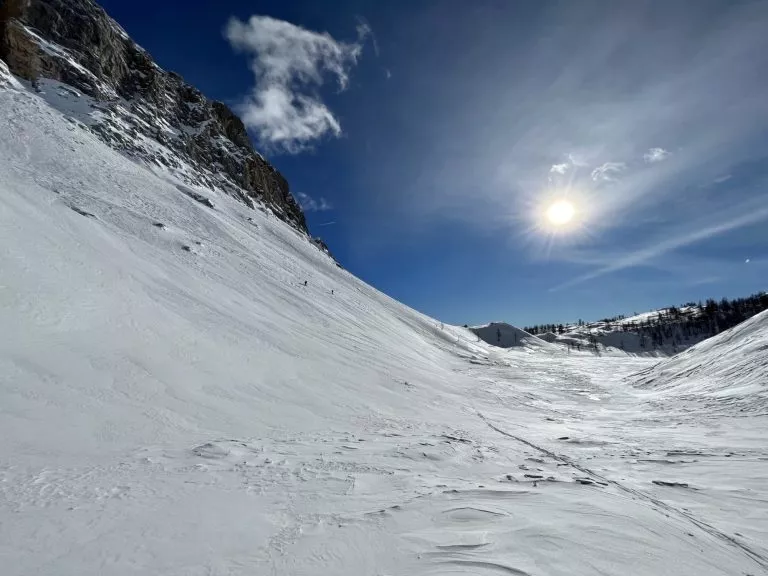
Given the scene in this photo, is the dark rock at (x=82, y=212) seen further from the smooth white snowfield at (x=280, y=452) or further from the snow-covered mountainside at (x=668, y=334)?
the snow-covered mountainside at (x=668, y=334)

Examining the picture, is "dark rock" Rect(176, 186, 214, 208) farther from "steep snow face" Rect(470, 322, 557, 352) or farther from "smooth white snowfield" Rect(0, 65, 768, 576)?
"steep snow face" Rect(470, 322, 557, 352)

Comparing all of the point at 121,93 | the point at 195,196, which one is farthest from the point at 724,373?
the point at 121,93

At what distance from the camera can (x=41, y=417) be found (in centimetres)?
665

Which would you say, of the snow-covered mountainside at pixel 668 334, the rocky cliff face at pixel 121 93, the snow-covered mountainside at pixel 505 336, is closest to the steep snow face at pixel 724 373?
the rocky cliff face at pixel 121 93

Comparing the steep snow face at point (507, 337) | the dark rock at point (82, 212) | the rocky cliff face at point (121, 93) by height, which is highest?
the rocky cliff face at point (121, 93)

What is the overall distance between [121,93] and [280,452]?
7189 cm

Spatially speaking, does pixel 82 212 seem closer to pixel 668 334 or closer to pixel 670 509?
pixel 670 509

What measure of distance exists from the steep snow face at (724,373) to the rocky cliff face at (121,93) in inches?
1980

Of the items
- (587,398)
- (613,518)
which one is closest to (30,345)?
(613,518)

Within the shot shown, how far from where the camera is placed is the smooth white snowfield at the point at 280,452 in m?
4.18

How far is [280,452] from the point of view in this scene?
741 centimetres

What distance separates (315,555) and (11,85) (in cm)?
5449

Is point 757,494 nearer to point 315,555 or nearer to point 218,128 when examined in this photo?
point 315,555

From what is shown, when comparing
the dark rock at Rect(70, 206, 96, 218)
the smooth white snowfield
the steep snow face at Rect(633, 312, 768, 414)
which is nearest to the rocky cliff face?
the dark rock at Rect(70, 206, 96, 218)
